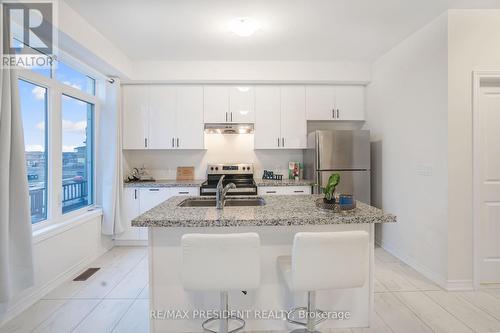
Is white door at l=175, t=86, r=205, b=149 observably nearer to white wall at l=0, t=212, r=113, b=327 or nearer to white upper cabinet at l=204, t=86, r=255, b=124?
white upper cabinet at l=204, t=86, r=255, b=124

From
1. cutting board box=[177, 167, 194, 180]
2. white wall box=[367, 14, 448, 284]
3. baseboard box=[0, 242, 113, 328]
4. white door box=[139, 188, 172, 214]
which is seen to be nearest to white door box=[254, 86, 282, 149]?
cutting board box=[177, 167, 194, 180]

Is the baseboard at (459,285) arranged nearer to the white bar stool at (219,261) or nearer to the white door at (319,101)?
the white bar stool at (219,261)

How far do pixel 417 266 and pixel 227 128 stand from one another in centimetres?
300

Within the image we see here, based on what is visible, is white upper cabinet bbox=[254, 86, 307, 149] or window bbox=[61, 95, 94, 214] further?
white upper cabinet bbox=[254, 86, 307, 149]

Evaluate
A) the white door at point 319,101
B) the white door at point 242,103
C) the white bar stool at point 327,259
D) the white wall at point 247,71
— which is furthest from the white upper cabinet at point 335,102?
the white bar stool at point 327,259

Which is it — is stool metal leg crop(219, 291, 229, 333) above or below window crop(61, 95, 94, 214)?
below

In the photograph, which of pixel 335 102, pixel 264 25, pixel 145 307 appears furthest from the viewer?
pixel 335 102

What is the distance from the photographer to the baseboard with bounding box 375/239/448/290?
8.96 feet

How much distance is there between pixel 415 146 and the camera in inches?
123

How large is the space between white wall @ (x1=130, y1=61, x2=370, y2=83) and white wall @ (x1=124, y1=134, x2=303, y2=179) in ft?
3.24

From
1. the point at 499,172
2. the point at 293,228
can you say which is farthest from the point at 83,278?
the point at 499,172

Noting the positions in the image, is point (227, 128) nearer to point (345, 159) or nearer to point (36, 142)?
point (345, 159)

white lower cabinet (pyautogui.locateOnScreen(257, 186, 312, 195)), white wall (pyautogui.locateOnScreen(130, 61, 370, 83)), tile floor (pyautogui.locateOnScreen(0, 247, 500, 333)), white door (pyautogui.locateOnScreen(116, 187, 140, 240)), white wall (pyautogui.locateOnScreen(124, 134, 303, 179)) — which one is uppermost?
→ white wall (pyautogui.locateOnScreen(130, 61, 370, 83))

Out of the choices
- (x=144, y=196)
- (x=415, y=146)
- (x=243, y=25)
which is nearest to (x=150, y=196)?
(x=144, y=196)
